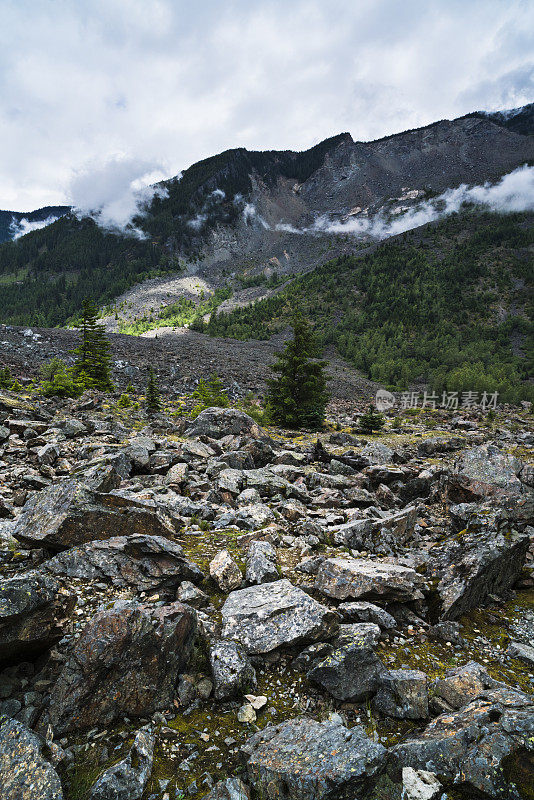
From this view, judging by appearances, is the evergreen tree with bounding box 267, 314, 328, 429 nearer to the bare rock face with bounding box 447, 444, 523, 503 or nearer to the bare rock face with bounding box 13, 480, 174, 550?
the bare rock face with bounding box 447, 444, 523, 503

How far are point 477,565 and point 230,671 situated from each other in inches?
189

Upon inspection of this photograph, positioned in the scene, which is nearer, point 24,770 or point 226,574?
point 24,770

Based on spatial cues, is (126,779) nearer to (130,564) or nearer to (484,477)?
(130,564)

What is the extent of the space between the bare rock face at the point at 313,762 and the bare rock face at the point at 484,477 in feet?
25.5

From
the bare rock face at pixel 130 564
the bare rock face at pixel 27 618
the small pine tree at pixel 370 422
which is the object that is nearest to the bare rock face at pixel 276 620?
the bare rock face at pixel 130 564

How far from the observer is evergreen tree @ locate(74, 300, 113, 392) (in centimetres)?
2596

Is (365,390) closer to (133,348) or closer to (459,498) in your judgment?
(133,348)

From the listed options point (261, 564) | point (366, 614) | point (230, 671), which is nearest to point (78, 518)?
point (261, 564)

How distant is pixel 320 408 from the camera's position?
2594 cm

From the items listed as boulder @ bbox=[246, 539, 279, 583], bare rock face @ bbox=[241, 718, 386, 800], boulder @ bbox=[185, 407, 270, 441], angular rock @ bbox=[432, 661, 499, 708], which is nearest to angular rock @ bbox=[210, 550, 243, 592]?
boulder @ bbox=[246, 539, 279, 583]

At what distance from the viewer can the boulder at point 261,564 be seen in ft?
19.7

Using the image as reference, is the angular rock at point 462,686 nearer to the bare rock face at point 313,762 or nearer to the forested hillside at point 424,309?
the bare rock face at point 313,762

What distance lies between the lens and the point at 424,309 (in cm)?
14538

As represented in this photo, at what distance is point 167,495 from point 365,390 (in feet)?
207
